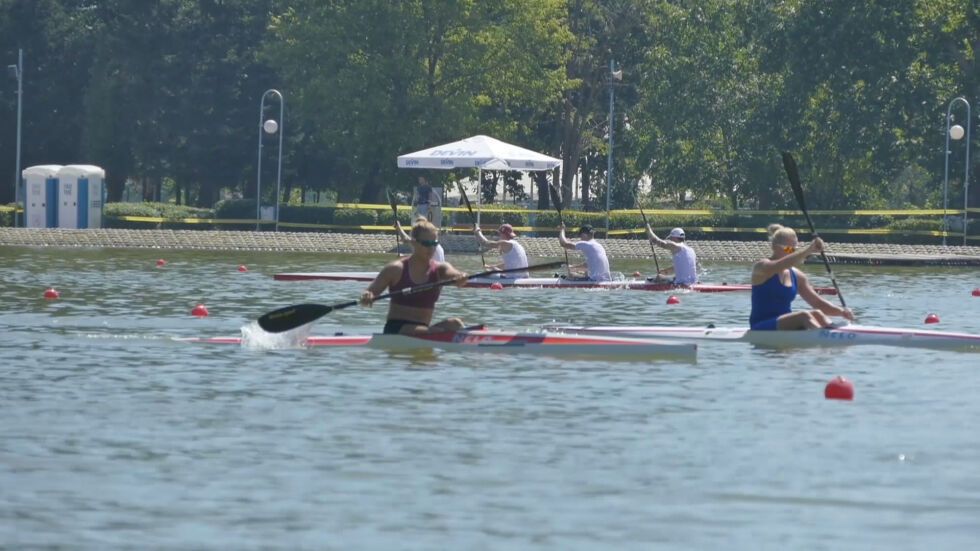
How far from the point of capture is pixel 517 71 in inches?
2491

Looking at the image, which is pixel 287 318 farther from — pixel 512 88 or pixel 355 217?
pixel 512 88

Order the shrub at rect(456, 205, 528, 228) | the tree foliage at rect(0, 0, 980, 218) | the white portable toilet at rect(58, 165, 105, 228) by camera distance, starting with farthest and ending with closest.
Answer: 1. the shrub at rect(456, 205, 528, 228)
2. the tree foliage at rect(0, 0, 980, 218)
3. the white portable toilet at rect(58, 165, 105, 228)

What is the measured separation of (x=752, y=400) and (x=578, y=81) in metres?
51.4

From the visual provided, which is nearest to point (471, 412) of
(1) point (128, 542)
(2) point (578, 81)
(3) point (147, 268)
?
(1) point (128, 542)

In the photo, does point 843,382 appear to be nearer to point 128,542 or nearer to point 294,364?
point 294,364

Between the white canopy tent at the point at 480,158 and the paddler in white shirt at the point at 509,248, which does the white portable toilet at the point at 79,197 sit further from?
the paddler in white shirt at the point at 509,248

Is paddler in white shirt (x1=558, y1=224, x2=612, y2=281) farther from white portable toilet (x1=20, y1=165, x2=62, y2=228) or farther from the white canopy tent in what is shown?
white portable toilet (x1=20, y1=165, x2=62, y2=228)

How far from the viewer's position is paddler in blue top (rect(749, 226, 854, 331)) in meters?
19.6

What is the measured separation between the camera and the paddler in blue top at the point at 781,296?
19.6 m

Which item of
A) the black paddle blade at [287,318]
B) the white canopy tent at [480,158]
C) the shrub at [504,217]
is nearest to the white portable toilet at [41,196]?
the shrub at [504,217]

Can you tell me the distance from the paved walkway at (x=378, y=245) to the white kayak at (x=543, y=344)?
26.9 meters

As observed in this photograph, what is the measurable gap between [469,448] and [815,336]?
26.6 feet

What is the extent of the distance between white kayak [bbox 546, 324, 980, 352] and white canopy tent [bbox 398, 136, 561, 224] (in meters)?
24.7

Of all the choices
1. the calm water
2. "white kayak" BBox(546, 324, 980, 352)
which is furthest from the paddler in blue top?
the calm water
